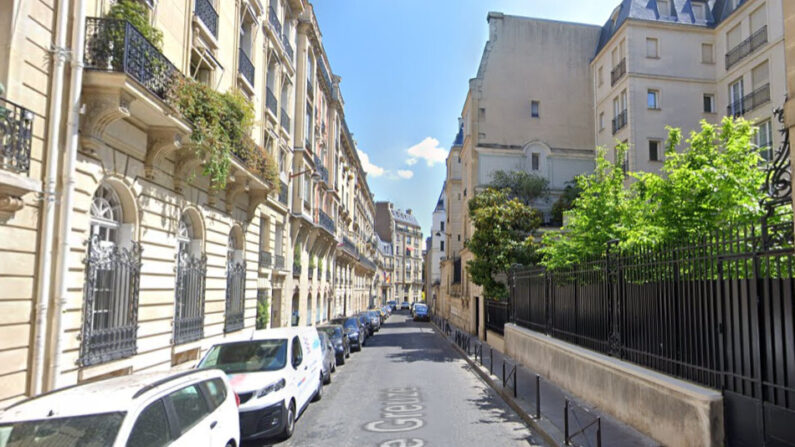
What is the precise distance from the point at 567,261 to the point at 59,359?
1276 cm

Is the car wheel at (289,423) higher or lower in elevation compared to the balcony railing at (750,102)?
lower

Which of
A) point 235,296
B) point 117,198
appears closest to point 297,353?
point 117,198

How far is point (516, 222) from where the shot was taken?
73.3ft

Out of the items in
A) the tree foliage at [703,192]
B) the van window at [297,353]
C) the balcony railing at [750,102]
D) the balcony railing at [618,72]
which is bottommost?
the van window at [297,353]

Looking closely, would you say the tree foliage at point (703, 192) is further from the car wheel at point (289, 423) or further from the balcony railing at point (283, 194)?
the balcony railing at point (283, 194)

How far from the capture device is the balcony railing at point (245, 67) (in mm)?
16194

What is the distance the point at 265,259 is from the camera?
65.0 ft

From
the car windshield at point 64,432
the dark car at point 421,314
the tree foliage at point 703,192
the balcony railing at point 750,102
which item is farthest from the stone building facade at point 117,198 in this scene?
the dark car at point 421,314

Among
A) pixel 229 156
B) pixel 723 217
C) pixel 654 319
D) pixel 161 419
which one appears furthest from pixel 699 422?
pixel 229 156

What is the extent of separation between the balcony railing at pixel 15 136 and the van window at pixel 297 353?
519 cm

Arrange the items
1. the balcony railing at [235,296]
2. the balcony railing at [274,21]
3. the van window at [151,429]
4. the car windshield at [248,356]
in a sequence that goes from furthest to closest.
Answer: the balcony railing at [274,21] < the balcony railing at [235,296] < the car windshield at [248,356] < the van window at [151,429]

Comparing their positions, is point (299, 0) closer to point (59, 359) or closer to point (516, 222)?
point (516, 222)

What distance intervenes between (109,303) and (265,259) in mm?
10139

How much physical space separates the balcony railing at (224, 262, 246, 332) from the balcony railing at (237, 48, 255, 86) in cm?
623
